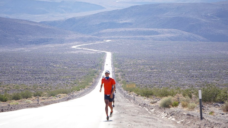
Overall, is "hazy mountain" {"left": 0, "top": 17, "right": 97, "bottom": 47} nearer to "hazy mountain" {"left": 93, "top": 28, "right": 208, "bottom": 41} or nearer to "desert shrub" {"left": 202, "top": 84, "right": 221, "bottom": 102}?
"hazy mountain" {"left": 93, "top": 28, "right": 208, "bottom": 41}

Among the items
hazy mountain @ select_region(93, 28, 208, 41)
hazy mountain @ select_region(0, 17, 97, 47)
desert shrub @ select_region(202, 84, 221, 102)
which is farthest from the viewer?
hazy mountain @ select_region(93, 28, 208, 41)

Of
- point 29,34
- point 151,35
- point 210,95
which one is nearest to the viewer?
point 210,95

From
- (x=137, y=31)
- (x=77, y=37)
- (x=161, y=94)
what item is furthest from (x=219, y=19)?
(x=161, y=94)

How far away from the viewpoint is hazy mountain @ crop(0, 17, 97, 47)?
154625 millimetres

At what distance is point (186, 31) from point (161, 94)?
176944 mm

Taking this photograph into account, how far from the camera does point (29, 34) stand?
16925cm

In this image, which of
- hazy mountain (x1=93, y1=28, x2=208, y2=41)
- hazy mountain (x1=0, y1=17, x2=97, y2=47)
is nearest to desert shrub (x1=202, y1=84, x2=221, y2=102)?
hazy mountain (x1=0, y1=17, x2=97, y2=47)

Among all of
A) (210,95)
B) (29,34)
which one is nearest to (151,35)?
(29,34)

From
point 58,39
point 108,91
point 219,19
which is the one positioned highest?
point 219,19

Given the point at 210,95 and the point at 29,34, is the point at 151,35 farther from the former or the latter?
the point at 210,95

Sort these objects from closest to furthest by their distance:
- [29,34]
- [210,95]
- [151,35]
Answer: [210,95]
[29,34]
[151,35]

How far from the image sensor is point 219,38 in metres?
173

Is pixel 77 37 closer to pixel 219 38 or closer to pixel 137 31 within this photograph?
pixel 137 31

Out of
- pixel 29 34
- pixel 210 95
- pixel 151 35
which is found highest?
pixel 151 35
